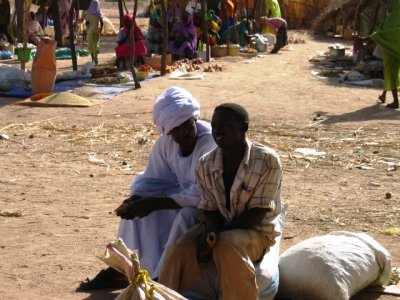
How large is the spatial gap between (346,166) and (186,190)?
3.57 m

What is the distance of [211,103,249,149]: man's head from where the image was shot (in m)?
3.81

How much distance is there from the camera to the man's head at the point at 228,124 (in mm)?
3807

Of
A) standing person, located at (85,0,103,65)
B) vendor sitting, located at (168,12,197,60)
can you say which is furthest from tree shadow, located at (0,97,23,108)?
vendor sitting, located at (168,12,197,60)

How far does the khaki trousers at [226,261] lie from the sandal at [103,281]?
71 centimetres

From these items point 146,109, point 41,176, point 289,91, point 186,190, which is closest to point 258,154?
point 186,190

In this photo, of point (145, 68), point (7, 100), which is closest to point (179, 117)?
point (7, 100)

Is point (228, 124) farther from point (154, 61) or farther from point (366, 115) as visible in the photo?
point (154, 61)

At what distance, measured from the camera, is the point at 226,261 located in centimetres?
370

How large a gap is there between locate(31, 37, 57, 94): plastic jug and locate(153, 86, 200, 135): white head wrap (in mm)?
8192

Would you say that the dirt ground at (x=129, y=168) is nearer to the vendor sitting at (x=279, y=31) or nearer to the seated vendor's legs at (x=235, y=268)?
the seated vendor's legs at (x=235, y=268)

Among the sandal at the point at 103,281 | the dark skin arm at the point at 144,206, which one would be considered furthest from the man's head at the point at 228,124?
the sandal at the point at 103,281

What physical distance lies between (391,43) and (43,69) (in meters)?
4.82

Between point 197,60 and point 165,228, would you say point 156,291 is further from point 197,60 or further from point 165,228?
point 197,60

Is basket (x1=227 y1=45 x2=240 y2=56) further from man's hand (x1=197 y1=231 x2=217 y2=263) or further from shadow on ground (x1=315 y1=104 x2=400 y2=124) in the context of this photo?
man's hand (x1=197 y1=231 x2=217 y2=263)
